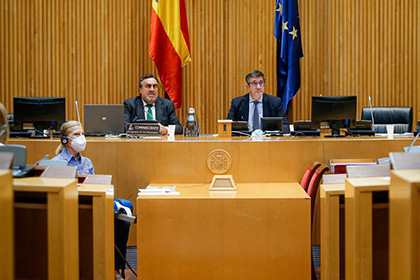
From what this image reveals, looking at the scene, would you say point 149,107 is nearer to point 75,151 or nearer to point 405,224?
point 75,151

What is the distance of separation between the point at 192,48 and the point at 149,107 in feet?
5.29

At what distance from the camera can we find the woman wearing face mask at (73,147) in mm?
3566

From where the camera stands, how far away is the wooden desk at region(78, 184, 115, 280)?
6.47 feet

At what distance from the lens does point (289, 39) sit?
6547 mm

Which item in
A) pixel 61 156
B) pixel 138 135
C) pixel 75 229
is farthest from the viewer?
pixel 138 135

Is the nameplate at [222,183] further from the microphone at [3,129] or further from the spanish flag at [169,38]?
the spanish flag at [169,38]

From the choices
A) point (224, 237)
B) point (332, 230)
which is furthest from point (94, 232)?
point (224, 237)

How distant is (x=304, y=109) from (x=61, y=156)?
13.8 ft

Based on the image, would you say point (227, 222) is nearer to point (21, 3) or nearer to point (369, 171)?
point (369, 171)

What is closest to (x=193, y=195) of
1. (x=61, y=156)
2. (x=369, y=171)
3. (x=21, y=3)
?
(x=61, y=156)

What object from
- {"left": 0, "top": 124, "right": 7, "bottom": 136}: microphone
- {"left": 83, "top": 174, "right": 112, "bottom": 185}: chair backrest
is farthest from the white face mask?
{"left": 0, "top": 124, "right": 7, "bottom": 136}: microphone

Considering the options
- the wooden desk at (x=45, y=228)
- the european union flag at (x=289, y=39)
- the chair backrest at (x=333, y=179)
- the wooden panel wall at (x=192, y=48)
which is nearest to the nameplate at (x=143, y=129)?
the wooden panel wall at (x=192, y=48)

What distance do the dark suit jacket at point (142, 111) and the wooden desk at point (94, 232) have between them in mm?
3545

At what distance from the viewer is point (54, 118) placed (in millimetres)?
4668
